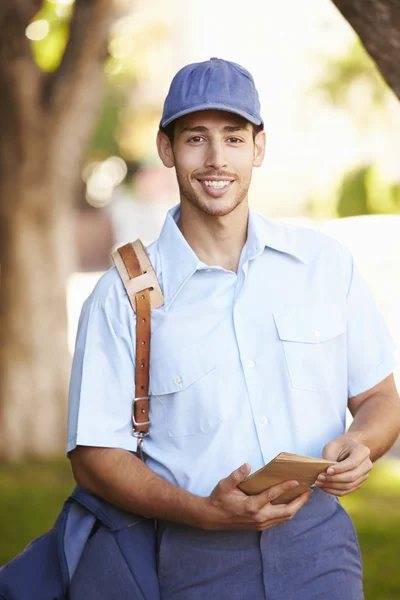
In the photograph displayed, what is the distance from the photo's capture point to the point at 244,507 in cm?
279

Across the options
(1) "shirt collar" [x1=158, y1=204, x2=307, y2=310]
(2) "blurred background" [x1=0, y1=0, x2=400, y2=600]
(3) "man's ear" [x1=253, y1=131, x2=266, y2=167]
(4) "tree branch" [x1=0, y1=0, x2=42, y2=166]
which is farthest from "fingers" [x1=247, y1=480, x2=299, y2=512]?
(4) "tree branch" [x1=0, y1=0, x2=42, y2=166]

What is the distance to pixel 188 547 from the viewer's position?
3.03 metres

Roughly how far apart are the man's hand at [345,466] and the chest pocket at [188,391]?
330mm

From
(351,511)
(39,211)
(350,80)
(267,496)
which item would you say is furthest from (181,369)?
(350,80)

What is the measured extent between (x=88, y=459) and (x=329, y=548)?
0.73 meters

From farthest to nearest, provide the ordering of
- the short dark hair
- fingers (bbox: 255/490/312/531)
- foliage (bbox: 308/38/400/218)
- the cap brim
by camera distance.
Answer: foliage (bbox: 308/38/400/218), the short dark hair, the cap brim, fingers (bbox: 255/490/312/531)

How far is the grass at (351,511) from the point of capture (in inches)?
246

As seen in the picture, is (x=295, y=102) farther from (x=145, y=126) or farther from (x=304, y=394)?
(x=304, y=394)

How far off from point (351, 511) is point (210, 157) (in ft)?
16.8

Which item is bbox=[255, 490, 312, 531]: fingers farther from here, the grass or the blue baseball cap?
the grass

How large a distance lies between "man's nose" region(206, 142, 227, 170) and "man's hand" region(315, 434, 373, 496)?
2.74 feet

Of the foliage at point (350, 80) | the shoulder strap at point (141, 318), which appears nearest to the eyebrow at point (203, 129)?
the shoulder strap at point (141, 318)

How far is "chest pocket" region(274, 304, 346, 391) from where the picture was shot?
120 inches

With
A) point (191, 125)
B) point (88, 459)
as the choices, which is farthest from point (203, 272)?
point (88, 459)
